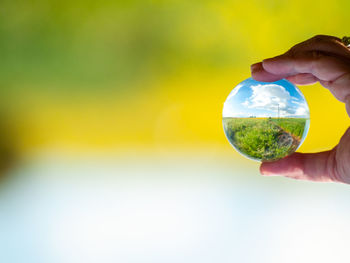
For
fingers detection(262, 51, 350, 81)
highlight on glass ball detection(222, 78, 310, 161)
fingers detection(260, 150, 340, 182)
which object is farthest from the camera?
fingers detection(260, 150, 340, 182)

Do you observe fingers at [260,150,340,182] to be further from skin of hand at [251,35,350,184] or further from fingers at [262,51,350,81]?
fingers at [262,51,350,81]

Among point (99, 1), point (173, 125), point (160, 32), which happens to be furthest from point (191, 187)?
point (99, 1)

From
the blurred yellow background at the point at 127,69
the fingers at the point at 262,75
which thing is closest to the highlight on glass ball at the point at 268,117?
the fingers at the point at 262,75

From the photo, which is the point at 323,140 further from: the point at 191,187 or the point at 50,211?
the point at 50,211

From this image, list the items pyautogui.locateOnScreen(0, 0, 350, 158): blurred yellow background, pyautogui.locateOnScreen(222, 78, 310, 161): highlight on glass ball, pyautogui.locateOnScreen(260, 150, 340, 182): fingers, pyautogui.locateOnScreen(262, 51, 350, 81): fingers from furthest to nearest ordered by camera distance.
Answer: pyautogui.locateOnScreen(0, 0, 350, 158): blurred yellow background < pyautogui.locateOnScreen(260, 150, 340, 182): fingers < pyautogui.locateOnScreen(222, 78, 310, 161): highlight on glass ball < pyautogui.locateOnScreen(262, 51, 350, 81): fingers

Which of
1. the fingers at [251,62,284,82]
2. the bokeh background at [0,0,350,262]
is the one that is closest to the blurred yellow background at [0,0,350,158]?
the bokeh background at [0,0,350,262]
